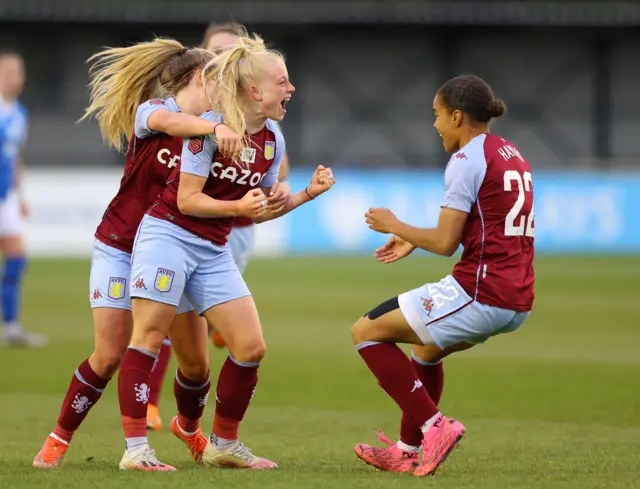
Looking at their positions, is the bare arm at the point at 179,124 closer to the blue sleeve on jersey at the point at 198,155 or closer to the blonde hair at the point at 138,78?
the blue sleeve on jersey at the point at 198,155

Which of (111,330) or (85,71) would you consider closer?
(111,330)

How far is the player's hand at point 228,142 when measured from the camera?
5336mm

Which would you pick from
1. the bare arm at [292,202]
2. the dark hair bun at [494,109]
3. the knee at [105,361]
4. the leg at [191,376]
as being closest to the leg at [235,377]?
the leg at [191,376]

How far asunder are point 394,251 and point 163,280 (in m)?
1.13

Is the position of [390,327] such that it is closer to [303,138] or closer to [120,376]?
[120,376]

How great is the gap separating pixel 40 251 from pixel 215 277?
695 inches

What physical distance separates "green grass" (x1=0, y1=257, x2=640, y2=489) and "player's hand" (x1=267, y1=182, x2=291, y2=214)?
1.25 m

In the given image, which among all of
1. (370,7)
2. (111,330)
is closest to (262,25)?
(370,7)

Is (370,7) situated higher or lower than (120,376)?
higher

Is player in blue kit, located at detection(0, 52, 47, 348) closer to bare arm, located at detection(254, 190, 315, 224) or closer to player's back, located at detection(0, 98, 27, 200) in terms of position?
player's back, located at detection(0, 98, 27, 200)

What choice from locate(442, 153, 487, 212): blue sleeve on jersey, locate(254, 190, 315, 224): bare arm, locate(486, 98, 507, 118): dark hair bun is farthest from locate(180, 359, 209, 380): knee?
locate(486, 98, 507, 118): dark hair bun

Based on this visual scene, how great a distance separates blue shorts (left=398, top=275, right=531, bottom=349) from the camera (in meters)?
5.34

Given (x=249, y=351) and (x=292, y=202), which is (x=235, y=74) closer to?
(x=292, y=202)

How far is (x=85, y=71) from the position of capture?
32250mm
